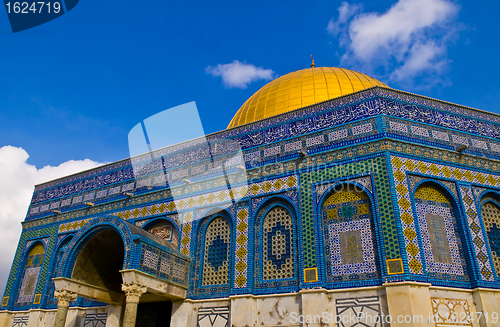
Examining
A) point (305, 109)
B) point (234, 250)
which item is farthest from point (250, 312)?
point (305, 109)

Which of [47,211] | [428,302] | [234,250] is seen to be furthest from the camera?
[47,211]

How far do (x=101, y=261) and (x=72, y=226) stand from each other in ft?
9.88

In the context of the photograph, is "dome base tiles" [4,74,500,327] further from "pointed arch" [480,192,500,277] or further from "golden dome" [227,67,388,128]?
"golden dome" [227,67,388,128]

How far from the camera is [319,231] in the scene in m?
10.1

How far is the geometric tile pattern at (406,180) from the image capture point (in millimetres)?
8938

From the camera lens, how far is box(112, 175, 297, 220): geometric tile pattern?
11.3 meters

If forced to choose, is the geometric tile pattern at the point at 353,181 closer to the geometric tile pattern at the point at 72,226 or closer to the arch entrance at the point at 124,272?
the arch entrance at the point at 124,272

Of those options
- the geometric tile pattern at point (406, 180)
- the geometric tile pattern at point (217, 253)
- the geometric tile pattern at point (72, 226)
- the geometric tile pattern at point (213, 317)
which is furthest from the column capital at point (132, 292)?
the geometric tile pattern at point (406, 180)

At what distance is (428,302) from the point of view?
8.48 m

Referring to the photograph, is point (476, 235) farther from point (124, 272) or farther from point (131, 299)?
point (124, 272)

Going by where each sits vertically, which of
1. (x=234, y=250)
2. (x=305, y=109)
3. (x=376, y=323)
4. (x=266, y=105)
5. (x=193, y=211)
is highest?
(x=266, y=105)

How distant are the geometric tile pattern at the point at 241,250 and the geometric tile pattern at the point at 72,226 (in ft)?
21.1

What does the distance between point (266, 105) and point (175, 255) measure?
7.85m

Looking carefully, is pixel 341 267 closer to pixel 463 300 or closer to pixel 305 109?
pixel 463 300
